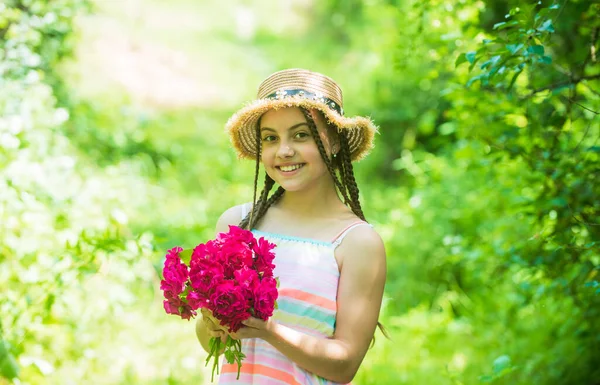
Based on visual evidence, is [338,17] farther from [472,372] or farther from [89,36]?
[472,372]

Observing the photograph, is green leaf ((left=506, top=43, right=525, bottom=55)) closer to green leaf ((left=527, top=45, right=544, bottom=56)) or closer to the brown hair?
green leaf ((left=527, top=45, right=544, bottom=56))

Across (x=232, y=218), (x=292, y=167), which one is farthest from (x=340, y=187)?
(x=232, y=218)

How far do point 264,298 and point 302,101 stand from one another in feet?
2.37

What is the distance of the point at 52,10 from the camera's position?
5.82m

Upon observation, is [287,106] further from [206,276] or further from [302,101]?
[206,276]

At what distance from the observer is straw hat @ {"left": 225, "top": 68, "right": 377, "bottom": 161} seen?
228 cm

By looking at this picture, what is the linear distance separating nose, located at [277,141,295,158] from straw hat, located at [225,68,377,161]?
0.14 m

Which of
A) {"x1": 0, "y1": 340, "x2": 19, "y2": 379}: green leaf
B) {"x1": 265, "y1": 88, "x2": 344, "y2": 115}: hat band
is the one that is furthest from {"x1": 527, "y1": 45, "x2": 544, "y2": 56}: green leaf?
{"x1": 0, "y1": 340, "x2": 19, "y2": 379}: green leaf

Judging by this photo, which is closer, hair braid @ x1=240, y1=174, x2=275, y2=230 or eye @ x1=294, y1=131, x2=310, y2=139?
eye @ x1=294, y1=131, x2=310, y2=139

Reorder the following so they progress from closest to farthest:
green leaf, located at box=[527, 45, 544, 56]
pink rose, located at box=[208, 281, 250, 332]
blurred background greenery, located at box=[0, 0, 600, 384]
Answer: pink rose, located at box=[208, 281, 250, 332] < green leaf, located at box=[527, 45, 544, 56] < blurred background greenery, located at box=[0, 0, 600, 384]

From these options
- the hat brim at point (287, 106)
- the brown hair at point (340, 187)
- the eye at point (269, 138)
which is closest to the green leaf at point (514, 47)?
the hat brim at point (287, 106)

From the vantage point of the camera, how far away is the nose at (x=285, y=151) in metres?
2.28

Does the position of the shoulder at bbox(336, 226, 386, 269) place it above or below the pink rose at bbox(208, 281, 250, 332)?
above

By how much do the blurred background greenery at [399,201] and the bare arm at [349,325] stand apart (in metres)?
0.82
